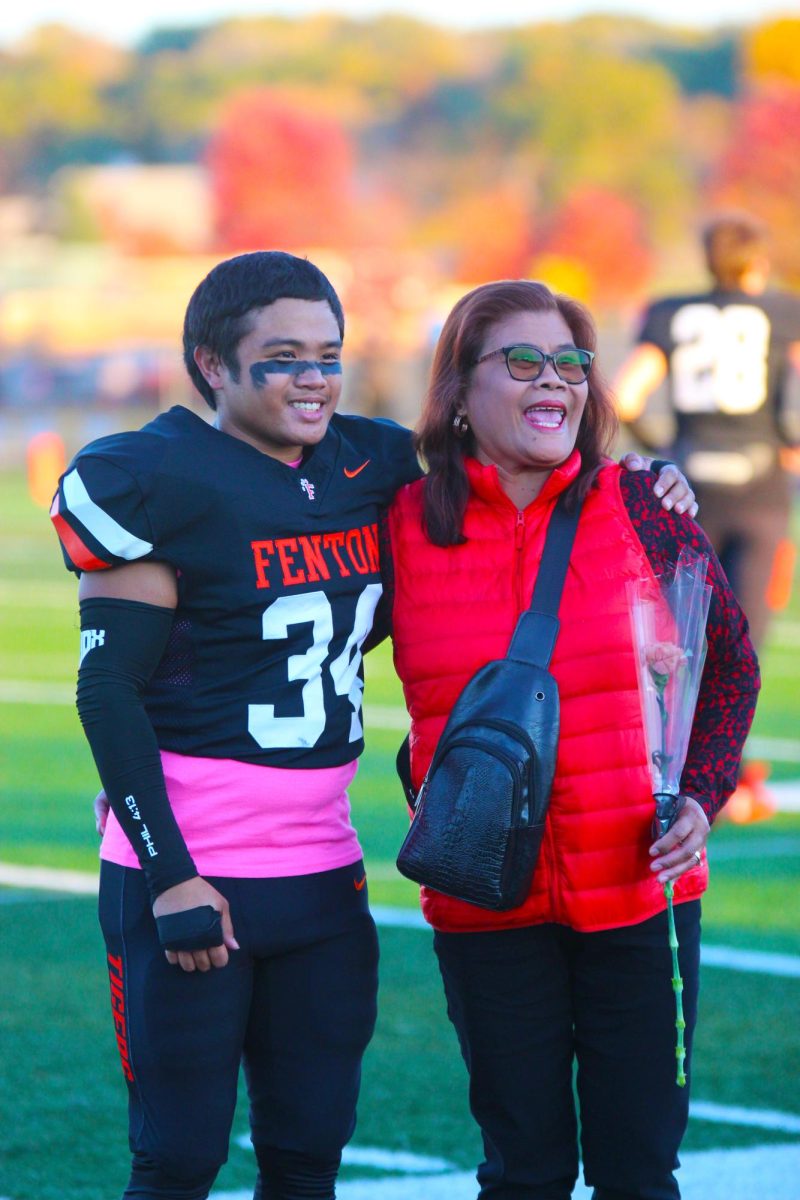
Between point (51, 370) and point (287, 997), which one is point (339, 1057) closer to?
point (287, 997)

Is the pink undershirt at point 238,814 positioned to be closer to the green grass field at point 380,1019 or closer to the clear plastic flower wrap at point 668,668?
the clear plastic flower wrap at point 668,668

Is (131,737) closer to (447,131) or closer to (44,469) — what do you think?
(44,469)

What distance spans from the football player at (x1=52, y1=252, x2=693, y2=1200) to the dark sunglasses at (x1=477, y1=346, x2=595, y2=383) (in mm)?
279

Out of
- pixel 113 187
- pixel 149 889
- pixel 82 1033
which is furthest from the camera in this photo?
pixel 113 187

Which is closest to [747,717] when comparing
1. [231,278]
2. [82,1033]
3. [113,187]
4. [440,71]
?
[231,278]

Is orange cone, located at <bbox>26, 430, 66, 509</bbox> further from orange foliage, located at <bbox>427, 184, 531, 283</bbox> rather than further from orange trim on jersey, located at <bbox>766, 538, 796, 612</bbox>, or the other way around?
orange foliage, located at <bbox>427, 184, 531, 283</bbox>

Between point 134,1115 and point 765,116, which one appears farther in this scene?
point 765,116

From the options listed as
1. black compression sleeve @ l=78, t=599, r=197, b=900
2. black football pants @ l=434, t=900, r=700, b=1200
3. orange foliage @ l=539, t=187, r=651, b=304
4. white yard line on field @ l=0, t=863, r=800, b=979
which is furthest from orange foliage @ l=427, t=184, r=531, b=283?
black compression sleeve @ l=78, t=599, r=197, b=900

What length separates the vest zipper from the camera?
10.4ft

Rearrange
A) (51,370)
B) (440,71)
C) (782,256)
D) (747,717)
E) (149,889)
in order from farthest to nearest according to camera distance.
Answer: (440,71)
(51,370)
(782,256)
(747,717)
(149,889)

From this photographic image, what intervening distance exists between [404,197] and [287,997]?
110 meters

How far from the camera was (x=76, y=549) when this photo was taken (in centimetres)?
304

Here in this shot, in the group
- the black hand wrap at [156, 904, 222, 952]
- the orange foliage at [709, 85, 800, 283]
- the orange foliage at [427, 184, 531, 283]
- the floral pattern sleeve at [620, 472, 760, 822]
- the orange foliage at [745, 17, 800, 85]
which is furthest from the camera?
the orange foliage at [427, 184, 531, 283]

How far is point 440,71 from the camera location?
142 m
